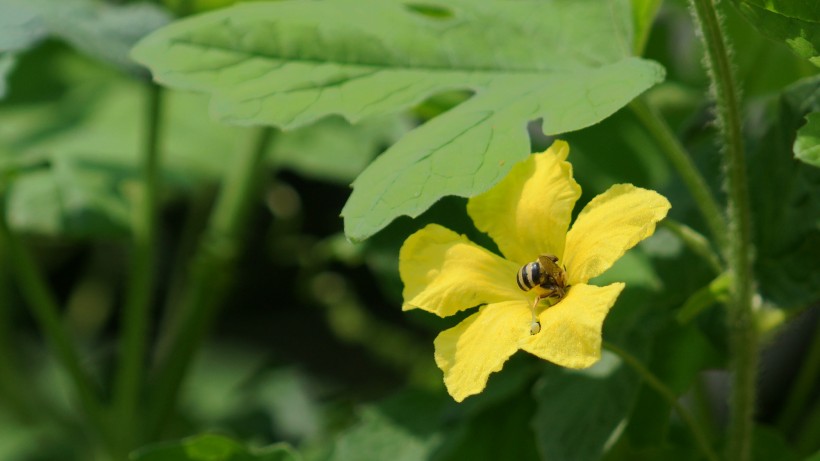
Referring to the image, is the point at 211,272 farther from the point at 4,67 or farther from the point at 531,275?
the point at 531,275

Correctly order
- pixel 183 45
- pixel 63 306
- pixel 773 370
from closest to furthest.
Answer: pixel 183 45 → pixel 773 370 → pixel 63 306

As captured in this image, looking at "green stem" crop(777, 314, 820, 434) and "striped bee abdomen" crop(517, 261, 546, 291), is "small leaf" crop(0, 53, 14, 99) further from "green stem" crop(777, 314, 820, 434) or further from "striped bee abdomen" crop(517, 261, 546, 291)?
"green stem" crop(777, 314, 820, 434)

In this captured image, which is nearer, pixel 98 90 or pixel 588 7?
pixel 588 7

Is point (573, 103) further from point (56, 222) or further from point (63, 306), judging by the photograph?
point (63, 306)

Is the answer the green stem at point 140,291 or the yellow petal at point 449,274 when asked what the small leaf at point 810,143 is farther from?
the green stem at point 140,291

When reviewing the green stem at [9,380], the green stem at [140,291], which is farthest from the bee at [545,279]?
the green stem at [9,380]

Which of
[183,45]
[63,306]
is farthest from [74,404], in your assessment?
[183,45]

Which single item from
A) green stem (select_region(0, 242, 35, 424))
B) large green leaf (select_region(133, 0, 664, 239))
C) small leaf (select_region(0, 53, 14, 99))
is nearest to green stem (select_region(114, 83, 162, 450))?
small leaf (select_region(0, 53, 14, 99))
